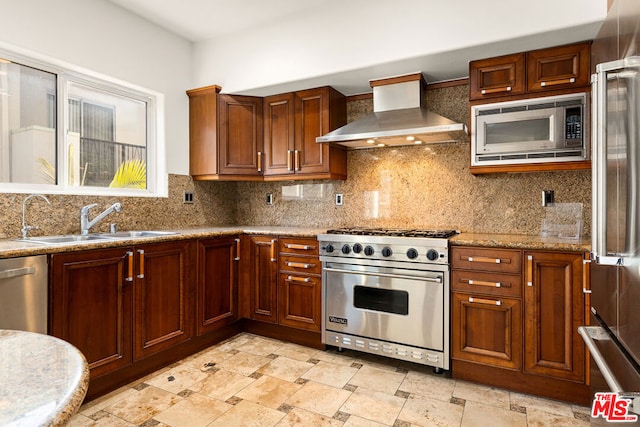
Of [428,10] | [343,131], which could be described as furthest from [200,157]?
[428,10]

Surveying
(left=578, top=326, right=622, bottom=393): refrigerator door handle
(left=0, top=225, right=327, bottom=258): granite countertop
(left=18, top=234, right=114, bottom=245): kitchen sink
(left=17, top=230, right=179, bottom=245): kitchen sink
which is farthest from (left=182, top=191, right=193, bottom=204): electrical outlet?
(left=578, top=326, right=622, bottom=393): refrigerator door handle

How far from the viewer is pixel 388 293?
273cm

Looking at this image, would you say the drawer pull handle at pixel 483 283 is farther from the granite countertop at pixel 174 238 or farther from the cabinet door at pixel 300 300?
the cabinet door at pixel 300 300

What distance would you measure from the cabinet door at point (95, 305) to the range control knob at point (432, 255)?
1.99 metres

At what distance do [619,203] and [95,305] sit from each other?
2605 millimetres

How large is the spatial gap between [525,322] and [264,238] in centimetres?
→ 205

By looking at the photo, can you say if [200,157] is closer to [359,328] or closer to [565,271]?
[359,328]

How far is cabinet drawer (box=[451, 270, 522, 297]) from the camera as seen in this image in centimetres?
230

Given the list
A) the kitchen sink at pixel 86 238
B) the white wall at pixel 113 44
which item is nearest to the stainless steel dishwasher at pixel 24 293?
the kitchen sink at pixel 86 238

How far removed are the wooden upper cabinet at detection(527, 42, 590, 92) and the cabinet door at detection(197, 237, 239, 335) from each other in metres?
2.63

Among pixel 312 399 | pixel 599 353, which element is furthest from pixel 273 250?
pixel 599 353

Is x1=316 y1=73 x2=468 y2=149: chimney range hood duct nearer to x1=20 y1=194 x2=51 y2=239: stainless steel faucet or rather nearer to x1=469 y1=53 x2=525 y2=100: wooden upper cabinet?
x1=469 y1=53 x2=525 y2=100: wooden upper cabinet

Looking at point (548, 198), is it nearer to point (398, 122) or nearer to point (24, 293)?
point (398, 122)

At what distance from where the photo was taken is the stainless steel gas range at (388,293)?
252 centimetres
